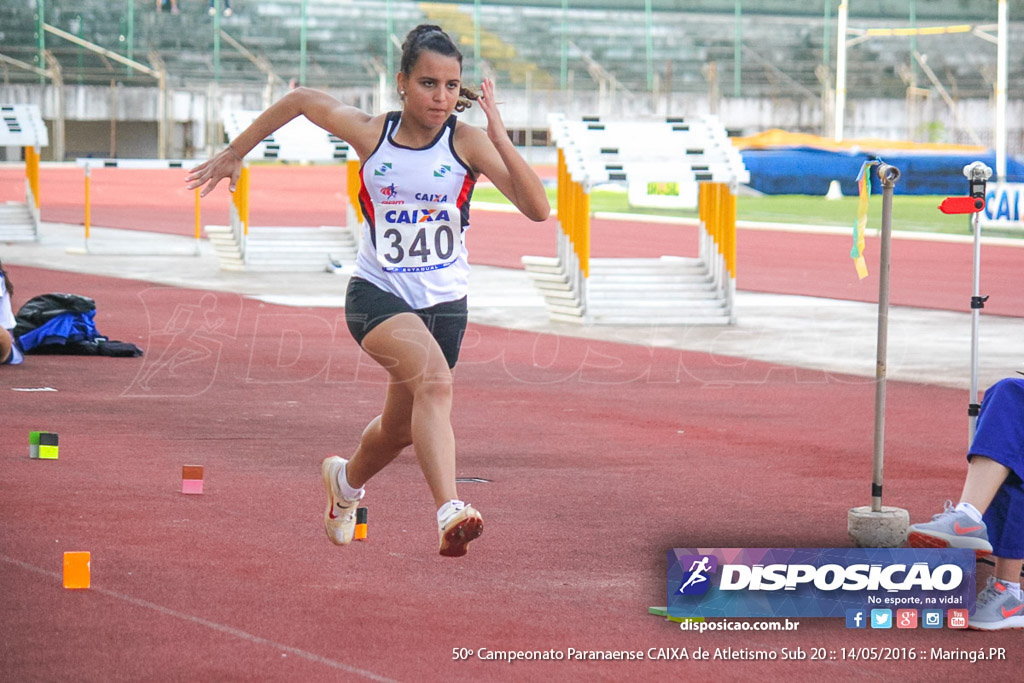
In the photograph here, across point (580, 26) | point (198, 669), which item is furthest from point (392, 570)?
point (580, 26)

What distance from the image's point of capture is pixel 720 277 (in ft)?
52.9

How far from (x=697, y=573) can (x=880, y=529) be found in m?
1.26

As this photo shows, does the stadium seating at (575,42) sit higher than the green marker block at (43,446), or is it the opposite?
the stadium seating at (575,42)

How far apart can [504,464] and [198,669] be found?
12.8ft

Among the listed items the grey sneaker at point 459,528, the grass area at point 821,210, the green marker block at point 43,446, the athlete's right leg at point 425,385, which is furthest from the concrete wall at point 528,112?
the grey sneaker at point 459,528

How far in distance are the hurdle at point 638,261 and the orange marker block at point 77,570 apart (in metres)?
10.4

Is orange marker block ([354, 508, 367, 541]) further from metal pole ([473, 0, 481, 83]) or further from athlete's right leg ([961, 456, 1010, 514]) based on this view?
metal pole ([473, 0, 481, 83])

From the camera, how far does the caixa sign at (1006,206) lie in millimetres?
29125

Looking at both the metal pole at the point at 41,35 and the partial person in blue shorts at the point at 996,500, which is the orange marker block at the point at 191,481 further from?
the metal pole at the point at 41,35

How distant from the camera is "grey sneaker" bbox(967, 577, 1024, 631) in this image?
5379 mm

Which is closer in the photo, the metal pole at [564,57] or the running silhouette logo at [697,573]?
the running silhouette logo at [697,573]

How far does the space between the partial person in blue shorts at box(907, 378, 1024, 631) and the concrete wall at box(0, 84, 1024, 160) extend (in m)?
44.9

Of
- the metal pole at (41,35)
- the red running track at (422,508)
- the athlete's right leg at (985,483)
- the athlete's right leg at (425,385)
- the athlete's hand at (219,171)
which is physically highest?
the metal pole at (41,35)

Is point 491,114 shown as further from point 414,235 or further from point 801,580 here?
point 801,580
